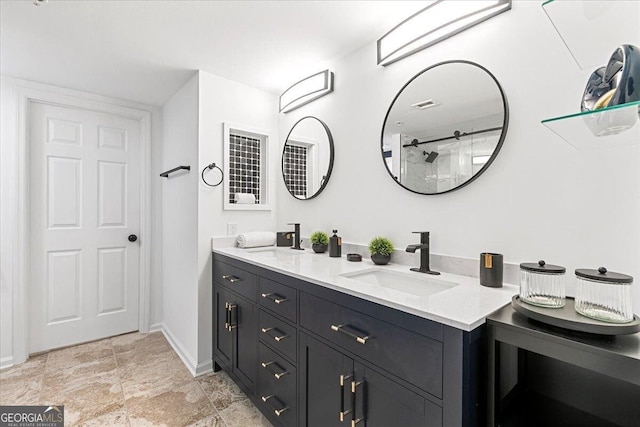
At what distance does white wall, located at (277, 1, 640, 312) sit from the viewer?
1061 mm

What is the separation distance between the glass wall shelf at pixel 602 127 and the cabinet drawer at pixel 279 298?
4.06 ft

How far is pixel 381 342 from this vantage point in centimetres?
108

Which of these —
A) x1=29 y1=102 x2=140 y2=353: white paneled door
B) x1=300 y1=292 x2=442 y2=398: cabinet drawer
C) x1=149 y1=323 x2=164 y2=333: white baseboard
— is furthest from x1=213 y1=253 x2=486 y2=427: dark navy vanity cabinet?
x1=29 y1=102 x2=140 y2=353: white paneled door

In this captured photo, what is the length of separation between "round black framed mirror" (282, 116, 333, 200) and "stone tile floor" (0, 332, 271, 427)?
154 centimetres

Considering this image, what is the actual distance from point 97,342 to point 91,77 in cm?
241

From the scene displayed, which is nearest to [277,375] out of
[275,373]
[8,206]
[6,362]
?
[275,373]

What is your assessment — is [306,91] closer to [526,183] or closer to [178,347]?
[526,183]

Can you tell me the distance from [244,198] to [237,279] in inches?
30.3

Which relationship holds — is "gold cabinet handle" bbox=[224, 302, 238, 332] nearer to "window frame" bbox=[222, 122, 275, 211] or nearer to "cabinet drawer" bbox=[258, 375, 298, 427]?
"cabinet drawer" bbox=[258, 375, 298, 427]

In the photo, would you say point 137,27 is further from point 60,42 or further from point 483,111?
point 483,111

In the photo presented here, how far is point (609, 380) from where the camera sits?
98 cm

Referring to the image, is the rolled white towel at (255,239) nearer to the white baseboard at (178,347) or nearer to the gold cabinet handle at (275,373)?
the gold cabinet handle at (275,373)

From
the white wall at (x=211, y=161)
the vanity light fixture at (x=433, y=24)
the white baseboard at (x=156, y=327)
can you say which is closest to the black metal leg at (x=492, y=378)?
the vanity light fixture at (x=433, y=24)

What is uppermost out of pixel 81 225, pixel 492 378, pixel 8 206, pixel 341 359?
pixel 8 206
